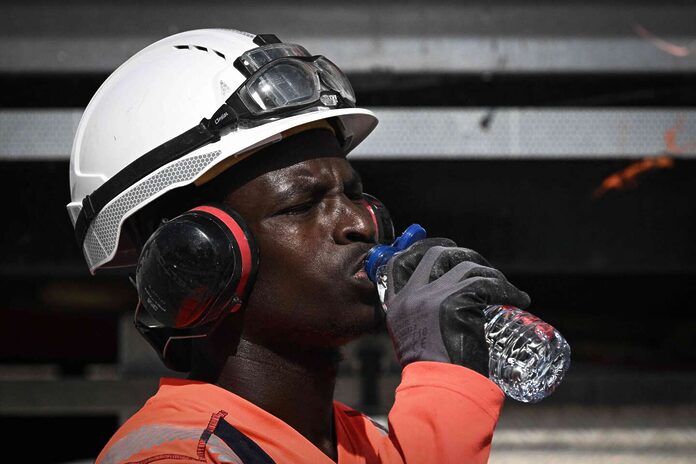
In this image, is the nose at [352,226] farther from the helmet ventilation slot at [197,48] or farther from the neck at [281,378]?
the helmet ventilation slot at [197,48]

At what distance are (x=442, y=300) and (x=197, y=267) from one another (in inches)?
15.5

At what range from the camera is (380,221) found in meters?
1.81

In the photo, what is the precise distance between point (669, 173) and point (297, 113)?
247cm

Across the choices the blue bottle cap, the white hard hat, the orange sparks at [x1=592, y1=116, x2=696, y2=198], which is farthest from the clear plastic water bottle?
the orange sparks at [x1=592, y1=116, x2=696, y2=198]

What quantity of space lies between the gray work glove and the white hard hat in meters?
0.36

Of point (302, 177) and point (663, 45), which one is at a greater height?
point (302, 177)

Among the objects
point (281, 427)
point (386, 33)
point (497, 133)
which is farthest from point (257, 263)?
point (497, 133)

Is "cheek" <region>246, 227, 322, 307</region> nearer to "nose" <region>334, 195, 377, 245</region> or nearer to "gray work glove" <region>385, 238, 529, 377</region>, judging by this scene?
"nose" <region>334, 195, 377, 245</region>

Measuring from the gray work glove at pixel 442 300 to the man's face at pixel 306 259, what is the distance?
119mm

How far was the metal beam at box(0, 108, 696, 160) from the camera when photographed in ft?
12.5

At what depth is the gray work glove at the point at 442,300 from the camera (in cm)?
147

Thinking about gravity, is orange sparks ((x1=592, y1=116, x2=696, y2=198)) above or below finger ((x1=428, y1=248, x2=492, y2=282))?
below

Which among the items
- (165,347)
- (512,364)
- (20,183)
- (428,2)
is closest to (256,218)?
(165,347)

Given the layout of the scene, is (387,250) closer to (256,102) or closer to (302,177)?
(302,177)
